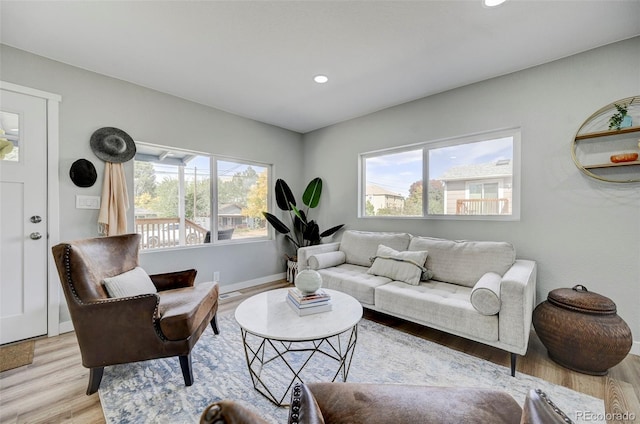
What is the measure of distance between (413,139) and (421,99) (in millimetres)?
480

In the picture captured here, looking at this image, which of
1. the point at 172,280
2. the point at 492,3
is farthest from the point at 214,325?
the point at 492,3

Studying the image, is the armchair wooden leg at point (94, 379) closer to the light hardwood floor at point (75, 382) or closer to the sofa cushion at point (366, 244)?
the light hardwood floor at point (75, 382)

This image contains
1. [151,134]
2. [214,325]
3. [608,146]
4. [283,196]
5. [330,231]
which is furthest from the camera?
[283,196]

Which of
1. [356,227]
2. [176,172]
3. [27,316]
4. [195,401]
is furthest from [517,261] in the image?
[27,316]

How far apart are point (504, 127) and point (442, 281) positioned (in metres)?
1.68

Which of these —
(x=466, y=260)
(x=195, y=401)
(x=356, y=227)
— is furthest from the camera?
(x=356, y=227)

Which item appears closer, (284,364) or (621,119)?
(284,364)

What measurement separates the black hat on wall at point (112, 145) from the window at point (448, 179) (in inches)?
115

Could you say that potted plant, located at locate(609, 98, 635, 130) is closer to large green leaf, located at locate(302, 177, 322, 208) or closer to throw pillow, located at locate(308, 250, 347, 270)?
throw pillow, located at locate(308, 250, 347, 270)

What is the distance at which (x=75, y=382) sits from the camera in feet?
5.87

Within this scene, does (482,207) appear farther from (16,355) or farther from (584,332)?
(16,355)

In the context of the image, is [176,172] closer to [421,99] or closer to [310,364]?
[310,364]

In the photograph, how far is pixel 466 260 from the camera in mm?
2533

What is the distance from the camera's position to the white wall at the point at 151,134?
2482 millimetres
